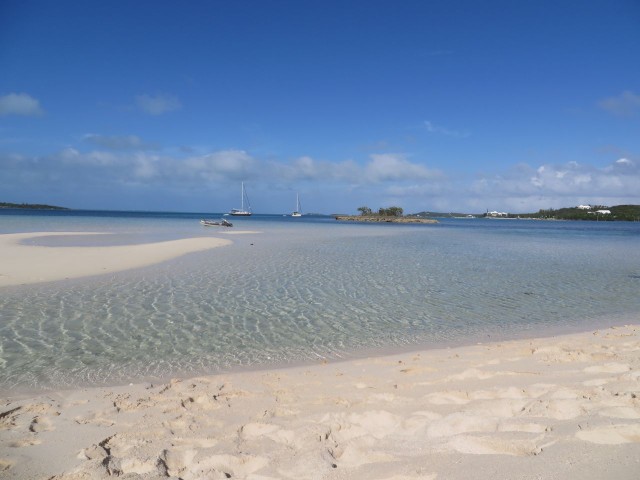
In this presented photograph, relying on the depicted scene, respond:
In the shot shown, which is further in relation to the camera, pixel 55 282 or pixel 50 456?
pixel 55 282

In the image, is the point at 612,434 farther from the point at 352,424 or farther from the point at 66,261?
the point at 66,261

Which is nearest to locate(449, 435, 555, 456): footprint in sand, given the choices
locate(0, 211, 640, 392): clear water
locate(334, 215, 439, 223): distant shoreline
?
locate(0, 211, 640, 392): clear water

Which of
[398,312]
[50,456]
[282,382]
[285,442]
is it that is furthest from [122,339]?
[398,312]

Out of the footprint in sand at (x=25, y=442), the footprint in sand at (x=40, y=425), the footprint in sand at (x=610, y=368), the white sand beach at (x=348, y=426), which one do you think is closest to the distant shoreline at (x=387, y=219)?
the footprint in sand at (x=610, y=368)

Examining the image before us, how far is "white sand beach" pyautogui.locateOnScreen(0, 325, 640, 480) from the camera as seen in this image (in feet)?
12.4

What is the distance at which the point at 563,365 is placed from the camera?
6629 millimetres

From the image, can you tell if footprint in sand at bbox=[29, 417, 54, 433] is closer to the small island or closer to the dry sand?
the dry sand

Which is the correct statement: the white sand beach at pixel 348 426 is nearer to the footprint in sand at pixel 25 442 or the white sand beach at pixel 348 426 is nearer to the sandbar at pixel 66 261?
the footprint in sand at pixel 25 442

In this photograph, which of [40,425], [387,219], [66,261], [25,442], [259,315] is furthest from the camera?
[387,219]

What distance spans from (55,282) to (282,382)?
11952mm

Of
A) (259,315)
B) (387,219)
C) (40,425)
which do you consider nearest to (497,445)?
(40,425)

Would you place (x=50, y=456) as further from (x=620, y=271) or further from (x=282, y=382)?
(x=620, y=271)

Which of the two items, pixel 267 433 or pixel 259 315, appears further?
pixel 259 315

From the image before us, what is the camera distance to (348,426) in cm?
457
